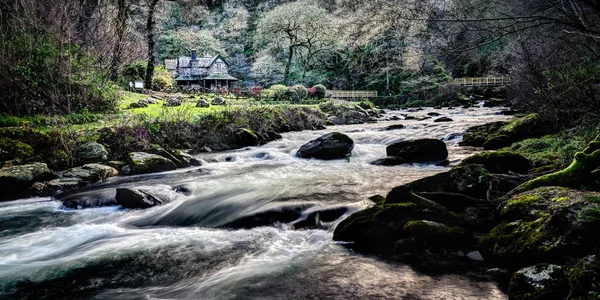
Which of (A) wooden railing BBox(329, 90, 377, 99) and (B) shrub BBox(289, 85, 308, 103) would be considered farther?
(A) wooden railing BBox(329, 90, 377, 99)

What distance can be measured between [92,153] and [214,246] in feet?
23.5

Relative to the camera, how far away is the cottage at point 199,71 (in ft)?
173

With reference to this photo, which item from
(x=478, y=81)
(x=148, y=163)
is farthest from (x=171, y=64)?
(x=148, y=163)

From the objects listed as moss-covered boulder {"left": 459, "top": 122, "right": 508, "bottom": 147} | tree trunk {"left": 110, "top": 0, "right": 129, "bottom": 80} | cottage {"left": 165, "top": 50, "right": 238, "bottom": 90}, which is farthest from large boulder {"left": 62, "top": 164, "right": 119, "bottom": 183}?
cottage {"left": 165, "top": 50, "right": 238, "bottom": 90}

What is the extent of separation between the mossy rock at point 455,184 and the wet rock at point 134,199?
5.03m

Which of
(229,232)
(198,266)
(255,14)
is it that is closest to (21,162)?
(229,232)

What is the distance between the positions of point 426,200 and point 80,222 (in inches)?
251

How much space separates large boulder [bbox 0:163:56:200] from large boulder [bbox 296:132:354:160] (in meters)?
7.82

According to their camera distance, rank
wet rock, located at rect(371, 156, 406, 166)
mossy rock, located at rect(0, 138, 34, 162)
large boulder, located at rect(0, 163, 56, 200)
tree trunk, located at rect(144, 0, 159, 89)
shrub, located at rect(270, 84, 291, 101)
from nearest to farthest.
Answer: large boulder, located at rect(0, 163, 56, 200) < mossy rock, located at rect(0, 138, 34, 162) < wet rock, located at rect(371, 156, 406, 166) < tree trunk, located at rect(144, 0, 159, 89) < shrub, located at rect(270, 84, 291, 101)

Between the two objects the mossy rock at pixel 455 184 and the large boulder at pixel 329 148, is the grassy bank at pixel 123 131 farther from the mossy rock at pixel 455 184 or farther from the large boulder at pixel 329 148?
the mossy rock at pixel 455 184

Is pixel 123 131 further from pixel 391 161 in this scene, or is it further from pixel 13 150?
pixel 391 161

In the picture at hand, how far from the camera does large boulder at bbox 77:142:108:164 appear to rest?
421 inches

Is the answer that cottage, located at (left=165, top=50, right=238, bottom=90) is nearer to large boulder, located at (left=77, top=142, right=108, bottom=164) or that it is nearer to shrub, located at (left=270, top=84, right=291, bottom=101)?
shrub, located at (left=270, top=84, right=291, bottom=101)

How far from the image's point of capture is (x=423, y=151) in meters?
11.2
